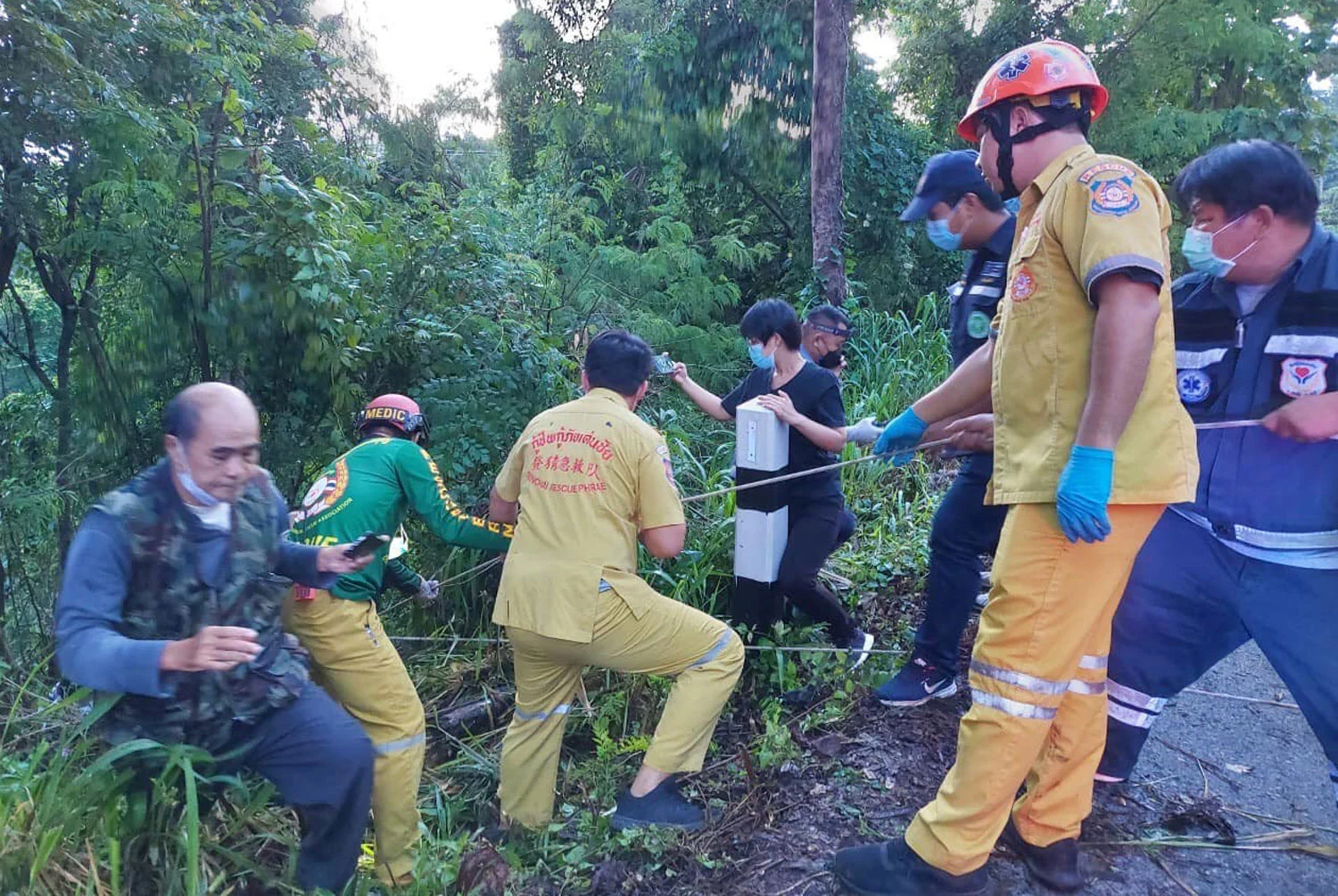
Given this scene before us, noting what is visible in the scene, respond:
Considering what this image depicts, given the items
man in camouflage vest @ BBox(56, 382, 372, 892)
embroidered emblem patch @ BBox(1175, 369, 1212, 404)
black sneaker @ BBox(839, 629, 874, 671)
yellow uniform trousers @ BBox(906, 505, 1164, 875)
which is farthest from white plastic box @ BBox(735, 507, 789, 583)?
man in camouflage vest @ BBox(56, 382, 372, 892)

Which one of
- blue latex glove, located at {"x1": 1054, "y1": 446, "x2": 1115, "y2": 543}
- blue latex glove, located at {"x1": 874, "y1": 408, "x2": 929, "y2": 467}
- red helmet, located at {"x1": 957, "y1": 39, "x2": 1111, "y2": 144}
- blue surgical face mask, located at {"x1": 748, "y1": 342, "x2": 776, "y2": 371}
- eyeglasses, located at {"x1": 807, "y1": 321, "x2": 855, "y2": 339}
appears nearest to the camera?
blue latex glove, located at {"x1": 1054, "y1": 446, "x2": 1115, "y2": 543}

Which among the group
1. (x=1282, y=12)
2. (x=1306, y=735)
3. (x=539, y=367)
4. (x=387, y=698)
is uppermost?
(x=1282, y=12)

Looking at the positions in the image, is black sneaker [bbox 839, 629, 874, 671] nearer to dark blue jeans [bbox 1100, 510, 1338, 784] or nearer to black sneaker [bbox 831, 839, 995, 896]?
dark blue jeans [bbox 1100, 510, 1338, 784]

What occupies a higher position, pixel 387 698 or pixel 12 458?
pixel 12 458

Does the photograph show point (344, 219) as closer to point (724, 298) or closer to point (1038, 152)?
point (1038, 152)

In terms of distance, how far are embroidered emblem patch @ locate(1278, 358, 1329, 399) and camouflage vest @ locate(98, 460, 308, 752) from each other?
287cm

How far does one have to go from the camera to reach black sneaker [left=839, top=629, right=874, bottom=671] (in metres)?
3.82

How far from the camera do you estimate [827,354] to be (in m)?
4.32

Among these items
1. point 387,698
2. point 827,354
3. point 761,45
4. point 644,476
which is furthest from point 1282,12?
point 387,698

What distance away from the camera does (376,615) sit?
302cm

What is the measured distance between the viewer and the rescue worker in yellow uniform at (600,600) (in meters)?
2.86

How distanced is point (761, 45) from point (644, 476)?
26.9ft

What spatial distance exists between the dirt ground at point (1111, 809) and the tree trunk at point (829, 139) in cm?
513

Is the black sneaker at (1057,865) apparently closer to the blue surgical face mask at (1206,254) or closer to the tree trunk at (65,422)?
the blue surgical face mask at (1206,254)
